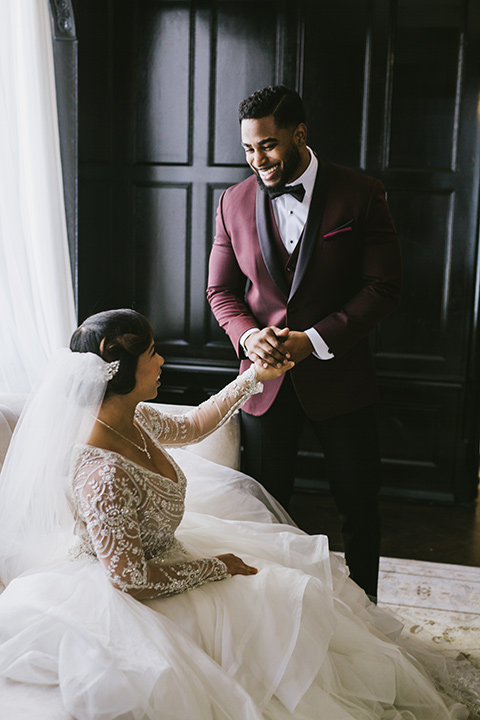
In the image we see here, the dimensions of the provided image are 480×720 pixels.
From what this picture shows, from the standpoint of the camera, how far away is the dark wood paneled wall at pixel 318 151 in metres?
3.38

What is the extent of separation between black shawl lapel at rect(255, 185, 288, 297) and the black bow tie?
6 cm

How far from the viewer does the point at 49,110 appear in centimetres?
305

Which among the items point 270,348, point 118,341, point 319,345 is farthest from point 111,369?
point 319,345

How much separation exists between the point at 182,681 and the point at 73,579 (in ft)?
1.13

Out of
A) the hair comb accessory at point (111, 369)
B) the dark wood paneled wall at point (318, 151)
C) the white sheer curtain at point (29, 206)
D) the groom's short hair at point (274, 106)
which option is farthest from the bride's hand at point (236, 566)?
the dark wood paneled wall at point (318, 151)

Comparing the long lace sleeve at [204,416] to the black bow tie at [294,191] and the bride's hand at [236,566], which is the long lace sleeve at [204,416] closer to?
the bride's hand at [236,566]

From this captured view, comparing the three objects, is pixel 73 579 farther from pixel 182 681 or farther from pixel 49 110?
pixel 49 110

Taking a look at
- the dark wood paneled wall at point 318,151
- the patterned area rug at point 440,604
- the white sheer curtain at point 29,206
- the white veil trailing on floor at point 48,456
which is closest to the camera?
the white veil trailing on floor at point 48,456

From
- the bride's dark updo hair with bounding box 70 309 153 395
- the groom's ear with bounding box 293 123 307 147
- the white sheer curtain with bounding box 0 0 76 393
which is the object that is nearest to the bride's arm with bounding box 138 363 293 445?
the bride's dark updo hair with bounding box 70 309 153 395

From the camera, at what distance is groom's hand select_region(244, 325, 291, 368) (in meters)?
1.98

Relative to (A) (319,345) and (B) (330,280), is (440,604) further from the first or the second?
(B) (330,280)

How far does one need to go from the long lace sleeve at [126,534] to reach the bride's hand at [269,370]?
578 millimetres

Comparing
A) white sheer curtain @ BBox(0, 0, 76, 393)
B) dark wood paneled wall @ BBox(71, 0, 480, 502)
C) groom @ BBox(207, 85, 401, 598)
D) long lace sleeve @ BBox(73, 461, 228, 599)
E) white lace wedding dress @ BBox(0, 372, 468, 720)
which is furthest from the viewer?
dark wood paneled wall @ BBox(71, 0, 480, 502)

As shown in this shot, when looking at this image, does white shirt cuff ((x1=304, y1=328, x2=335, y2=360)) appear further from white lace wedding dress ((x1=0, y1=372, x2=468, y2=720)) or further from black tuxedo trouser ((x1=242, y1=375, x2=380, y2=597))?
white lace wedding dress ((x1=0, y1=372, x2=468, y2=720))
